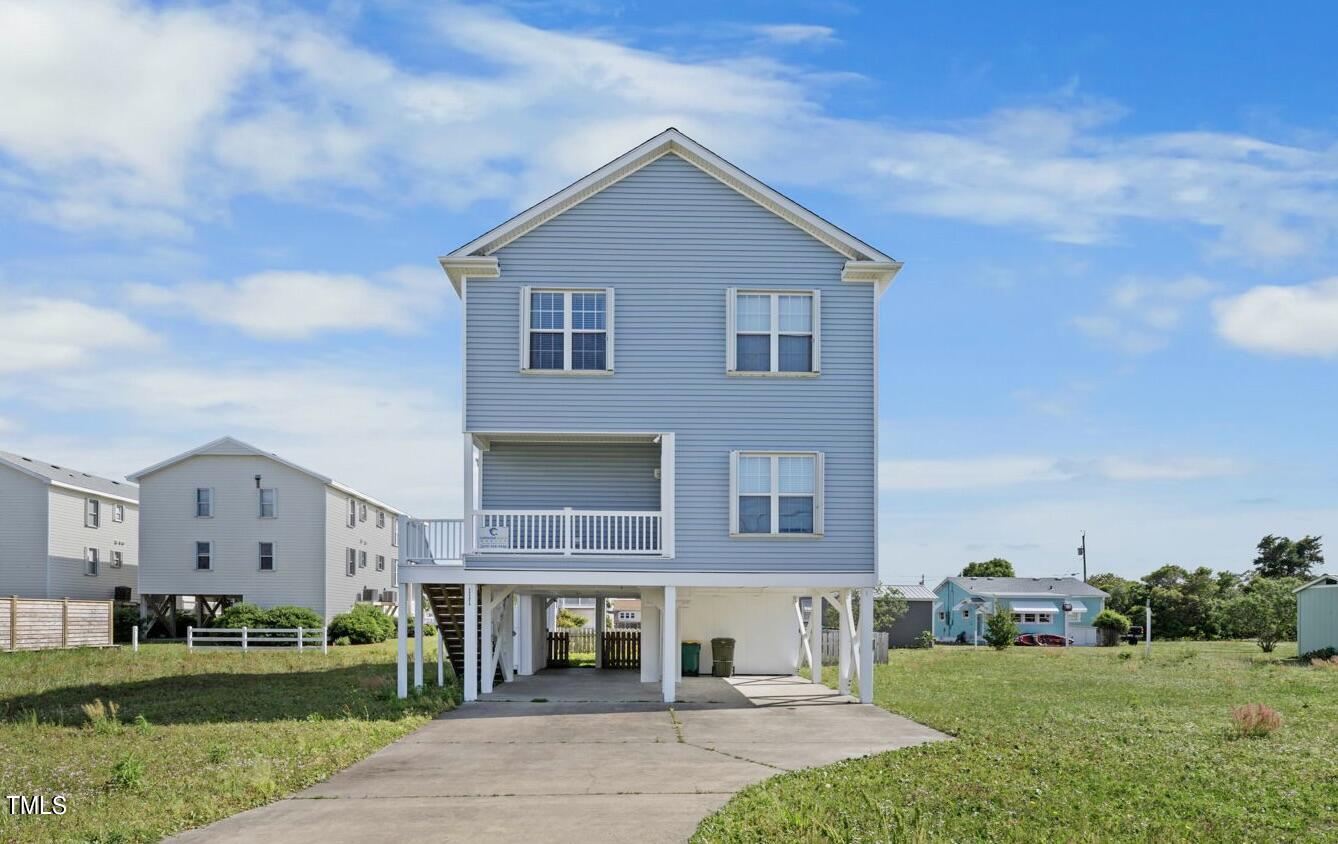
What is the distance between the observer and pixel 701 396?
2433 centimetres

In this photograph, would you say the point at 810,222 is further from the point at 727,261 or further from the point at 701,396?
the point at 701,396

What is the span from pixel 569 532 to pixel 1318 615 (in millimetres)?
31917

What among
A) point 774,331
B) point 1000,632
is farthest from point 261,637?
point 1000,632

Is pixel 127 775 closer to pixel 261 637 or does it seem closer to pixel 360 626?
pixel 261 637

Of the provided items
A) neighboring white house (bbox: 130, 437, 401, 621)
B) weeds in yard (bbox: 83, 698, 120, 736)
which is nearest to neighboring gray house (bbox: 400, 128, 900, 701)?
weeds in yard (bbox: 83, 698, 120, 736)

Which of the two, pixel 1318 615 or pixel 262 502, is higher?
pixel 262 502

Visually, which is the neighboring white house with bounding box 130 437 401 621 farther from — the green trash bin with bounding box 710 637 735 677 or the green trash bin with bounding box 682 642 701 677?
the green trash bin with bounding box 710 637 735 677

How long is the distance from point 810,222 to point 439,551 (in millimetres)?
9952

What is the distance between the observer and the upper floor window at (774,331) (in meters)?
24.4

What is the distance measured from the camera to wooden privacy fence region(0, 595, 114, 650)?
139ft

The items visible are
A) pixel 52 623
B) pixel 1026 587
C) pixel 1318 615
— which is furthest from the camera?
pixel 1026 587

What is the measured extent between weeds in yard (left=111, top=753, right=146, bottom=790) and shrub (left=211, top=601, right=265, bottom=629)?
106 feet

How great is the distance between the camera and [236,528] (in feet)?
164

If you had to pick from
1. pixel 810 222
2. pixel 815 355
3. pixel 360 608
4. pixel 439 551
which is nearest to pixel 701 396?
pixel 815 355
